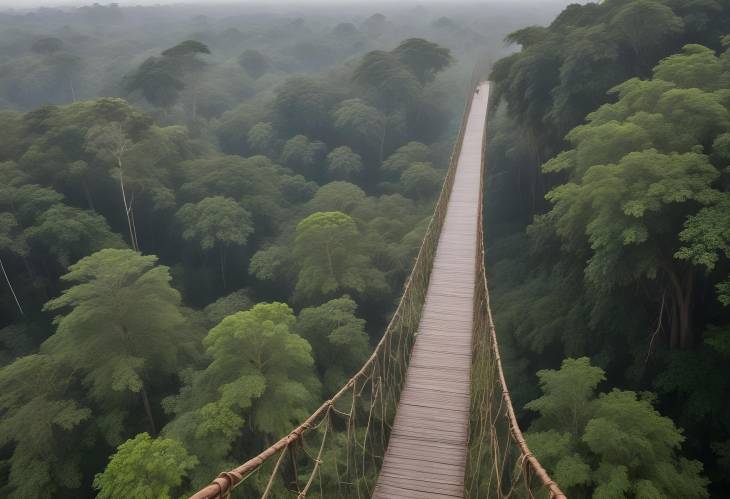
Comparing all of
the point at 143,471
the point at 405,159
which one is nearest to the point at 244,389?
the point at 143,471

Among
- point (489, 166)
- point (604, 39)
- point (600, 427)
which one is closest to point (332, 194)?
point (489, 166)

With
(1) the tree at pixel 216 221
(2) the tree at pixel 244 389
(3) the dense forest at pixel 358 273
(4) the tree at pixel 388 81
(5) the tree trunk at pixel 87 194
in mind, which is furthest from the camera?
(4) the tree at pixel 388 81

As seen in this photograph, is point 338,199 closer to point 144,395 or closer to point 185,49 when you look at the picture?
point 144,395

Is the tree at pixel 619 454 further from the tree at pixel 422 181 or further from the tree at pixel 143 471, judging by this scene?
the tree at pixel 422 181

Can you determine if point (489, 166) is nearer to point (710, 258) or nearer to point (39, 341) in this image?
point (710, 258)

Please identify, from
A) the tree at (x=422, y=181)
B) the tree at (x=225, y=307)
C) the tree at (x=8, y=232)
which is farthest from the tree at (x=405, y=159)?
the tree at (x=8, y=232)

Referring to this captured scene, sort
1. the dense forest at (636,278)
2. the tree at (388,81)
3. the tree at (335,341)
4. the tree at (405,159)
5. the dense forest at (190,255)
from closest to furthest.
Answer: the dense forest at (636,278)
the dense forest at (190,255)
the tree at (335,341)
the tree at (405,159)
the tree at (388,81)
